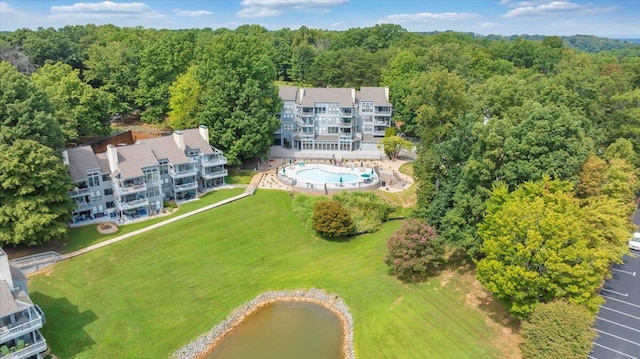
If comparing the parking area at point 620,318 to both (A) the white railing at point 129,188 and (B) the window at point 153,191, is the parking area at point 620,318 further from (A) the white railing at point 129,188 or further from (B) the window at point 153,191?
(B) the window at point 153,191

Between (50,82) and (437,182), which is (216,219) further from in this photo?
(50,82)

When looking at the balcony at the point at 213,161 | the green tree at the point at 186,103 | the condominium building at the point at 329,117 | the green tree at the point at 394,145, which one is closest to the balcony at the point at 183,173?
the balcony at the point at 213,161

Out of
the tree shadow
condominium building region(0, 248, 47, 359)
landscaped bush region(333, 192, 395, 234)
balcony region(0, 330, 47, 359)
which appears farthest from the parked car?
condominium building region(0, 248, 47, 359)

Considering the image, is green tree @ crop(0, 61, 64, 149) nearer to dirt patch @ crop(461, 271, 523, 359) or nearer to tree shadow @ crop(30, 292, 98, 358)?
tree shadow @ crop(30, 292, 98, 358)

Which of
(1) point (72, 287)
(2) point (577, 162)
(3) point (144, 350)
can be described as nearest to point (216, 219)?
(1) point (72, 287)

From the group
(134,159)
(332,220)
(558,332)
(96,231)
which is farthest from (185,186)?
(558,332)
